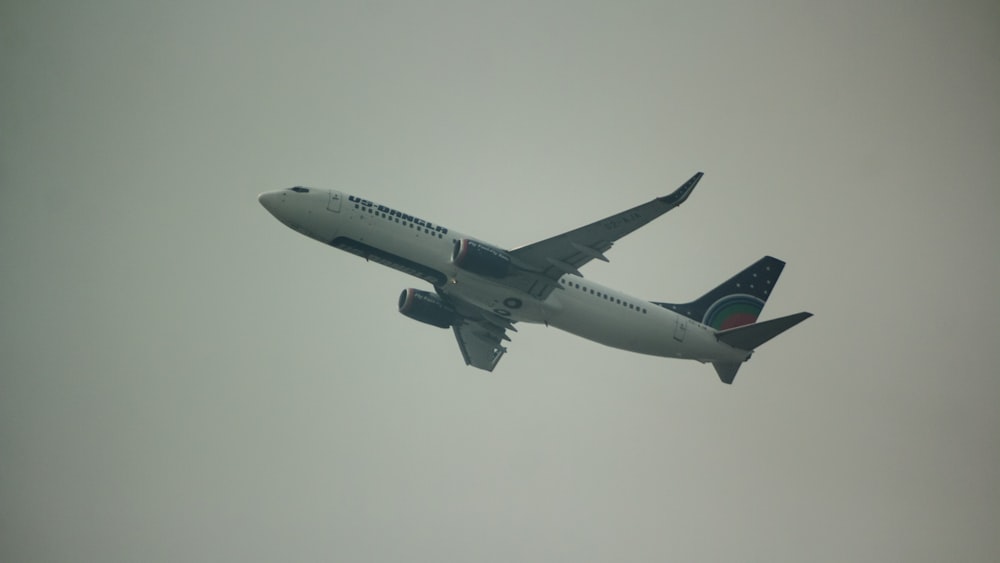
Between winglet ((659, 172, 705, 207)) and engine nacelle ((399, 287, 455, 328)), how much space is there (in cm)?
1465

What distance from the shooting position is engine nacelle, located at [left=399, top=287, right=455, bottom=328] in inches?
1527

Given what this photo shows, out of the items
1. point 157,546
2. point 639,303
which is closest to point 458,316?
point 639,303

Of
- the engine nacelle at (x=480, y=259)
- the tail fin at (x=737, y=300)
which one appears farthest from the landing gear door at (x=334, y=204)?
the tail fin at (x=737, y=300)

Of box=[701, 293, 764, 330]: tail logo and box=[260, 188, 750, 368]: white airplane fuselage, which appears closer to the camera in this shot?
box=[260, 188, 750, 368]: white airplane fuselage

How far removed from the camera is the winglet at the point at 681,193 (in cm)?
2781

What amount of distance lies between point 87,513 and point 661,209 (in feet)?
215

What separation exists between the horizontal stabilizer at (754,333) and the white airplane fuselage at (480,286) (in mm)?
415

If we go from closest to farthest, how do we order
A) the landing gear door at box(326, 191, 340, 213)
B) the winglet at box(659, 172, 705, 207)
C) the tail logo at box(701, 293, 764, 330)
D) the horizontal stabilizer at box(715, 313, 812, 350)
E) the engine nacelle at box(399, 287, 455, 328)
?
1. the winglet at box(659, 172, 705, 207)
2. the landing gear door at box(326, 191, 340, 213)
3. the horizontal stabilizer at box(715, 313, 812, 350)
4. the tail logo at box(701, 293, 764, 330)
5. the engine nacelle at box(399, 287, 455, 328)

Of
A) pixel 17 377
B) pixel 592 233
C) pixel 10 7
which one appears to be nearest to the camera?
pixel 592 233

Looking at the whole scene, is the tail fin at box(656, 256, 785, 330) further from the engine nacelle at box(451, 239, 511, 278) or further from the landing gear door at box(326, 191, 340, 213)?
the landing gear door at box(326, 191, 340, 213)

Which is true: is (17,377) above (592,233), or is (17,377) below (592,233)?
below

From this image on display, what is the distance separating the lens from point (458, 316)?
3994 centimetres

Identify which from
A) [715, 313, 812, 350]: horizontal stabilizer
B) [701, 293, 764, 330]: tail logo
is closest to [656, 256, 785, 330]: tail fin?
[701, 293, 764, 330]: tail logo

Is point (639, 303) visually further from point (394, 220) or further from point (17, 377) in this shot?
point (17, 377)
